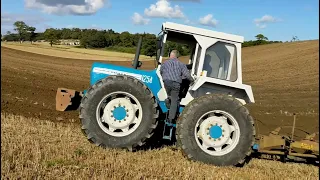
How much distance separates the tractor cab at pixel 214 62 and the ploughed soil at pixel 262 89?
137cm

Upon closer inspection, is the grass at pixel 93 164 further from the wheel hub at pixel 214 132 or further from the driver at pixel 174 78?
the driver at pixel 174 78

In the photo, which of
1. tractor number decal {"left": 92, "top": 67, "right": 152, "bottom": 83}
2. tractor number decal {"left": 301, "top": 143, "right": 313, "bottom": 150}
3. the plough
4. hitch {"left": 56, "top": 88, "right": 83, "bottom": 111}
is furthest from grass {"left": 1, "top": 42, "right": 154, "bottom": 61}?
tractor number decal {"left": 301, "top": 143, "right": 313, "bottom": 150}

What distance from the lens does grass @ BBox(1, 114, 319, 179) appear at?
4.84 metres

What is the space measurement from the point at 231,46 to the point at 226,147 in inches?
64.8

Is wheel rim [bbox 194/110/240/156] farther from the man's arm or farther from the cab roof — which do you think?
the cab roof

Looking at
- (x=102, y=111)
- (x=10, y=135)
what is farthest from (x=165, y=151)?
(x=10, y=135)

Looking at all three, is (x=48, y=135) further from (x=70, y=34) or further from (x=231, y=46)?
(x=70, y=34)

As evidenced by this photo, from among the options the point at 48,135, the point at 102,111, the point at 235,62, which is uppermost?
the point at 235,62

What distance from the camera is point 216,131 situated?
6.44m

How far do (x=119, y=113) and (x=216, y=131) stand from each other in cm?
153

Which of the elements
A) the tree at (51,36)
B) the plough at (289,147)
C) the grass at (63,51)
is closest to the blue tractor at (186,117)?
the plough at (289,147)

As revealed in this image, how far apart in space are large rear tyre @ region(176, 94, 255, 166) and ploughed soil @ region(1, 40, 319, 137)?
1966 mm

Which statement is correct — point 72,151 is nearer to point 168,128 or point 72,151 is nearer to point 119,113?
point 119,113

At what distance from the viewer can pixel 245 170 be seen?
615cm
